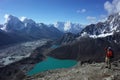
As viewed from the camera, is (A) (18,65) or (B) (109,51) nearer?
(B) (109,51)

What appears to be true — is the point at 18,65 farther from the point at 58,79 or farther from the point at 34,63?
the point at 58,79

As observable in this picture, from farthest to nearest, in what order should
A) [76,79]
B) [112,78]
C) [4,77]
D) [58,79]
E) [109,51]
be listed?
[4,77] → [58,79] → [76,79] → [109,51] → [112,78]

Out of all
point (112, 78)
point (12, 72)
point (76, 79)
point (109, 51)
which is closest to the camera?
point (112, 78)

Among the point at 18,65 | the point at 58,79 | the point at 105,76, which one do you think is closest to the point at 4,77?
the point at 18,65

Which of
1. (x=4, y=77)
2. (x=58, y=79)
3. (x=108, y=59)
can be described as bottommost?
(x=4, y=77)

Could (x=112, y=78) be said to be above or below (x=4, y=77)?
above

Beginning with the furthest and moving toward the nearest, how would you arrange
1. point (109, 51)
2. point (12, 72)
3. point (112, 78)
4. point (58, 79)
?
point (12, 72) → point (58, 79) → point (109, 51) → point (112, 78)

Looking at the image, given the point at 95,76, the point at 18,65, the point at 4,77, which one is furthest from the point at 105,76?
the point at 18,65

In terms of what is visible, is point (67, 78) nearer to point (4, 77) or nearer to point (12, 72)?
point (4, 77)

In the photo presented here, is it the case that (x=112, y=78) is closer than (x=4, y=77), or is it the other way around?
(x=112, y=78)
